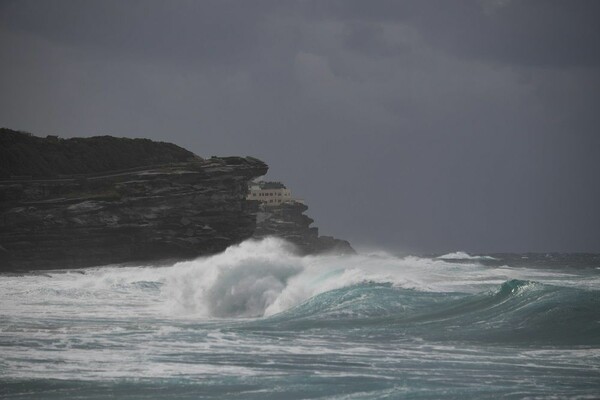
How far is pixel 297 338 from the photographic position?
2353 centimetres

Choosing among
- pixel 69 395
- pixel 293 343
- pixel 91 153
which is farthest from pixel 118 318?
pixel 91 153

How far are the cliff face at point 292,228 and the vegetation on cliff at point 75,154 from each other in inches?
788

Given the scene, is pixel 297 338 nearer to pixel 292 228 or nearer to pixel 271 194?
pixel 292 228

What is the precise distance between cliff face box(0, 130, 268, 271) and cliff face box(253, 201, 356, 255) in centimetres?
2370

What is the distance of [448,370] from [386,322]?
8049mm

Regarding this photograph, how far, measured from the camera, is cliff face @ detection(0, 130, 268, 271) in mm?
65188

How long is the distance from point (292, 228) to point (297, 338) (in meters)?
86.1

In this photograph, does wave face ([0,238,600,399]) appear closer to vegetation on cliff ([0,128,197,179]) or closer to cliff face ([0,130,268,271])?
cliff face ([0,130,268,271])

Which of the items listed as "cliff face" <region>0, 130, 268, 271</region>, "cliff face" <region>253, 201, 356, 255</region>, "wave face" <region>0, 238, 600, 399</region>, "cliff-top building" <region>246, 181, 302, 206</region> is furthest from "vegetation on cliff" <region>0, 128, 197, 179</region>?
"cliff-top building" <region>246, 181, 302, 206</region>

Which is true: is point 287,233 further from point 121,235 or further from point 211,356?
point 211,356

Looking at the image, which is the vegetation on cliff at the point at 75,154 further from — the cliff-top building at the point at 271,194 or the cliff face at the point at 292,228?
the cliff-top building at the point at 271,194

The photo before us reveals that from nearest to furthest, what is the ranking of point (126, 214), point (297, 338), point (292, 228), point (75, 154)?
point (297, 338), point (126, 214), point (75, 154), point (292, 228)

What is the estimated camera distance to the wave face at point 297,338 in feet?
55.7

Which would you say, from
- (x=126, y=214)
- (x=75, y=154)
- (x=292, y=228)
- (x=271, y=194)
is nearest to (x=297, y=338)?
(x=126, y=214)
